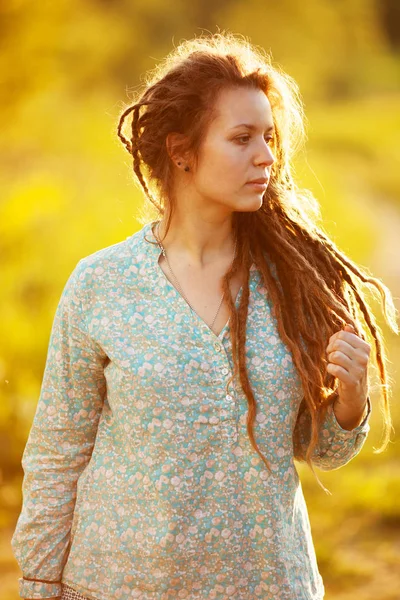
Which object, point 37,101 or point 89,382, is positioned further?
point 37,101

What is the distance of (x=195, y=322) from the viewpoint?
1.55 metres

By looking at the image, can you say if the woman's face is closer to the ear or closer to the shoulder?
the ear

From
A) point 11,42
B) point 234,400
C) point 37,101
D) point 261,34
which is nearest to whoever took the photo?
point 234,400

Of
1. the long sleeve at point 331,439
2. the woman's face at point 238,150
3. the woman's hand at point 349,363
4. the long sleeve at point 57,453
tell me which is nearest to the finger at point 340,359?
the woman's hand at point 349,363

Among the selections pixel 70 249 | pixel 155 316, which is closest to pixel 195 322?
pixel 155 316

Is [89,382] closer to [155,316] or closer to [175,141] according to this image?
[155,316]

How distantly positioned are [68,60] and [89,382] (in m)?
3.70

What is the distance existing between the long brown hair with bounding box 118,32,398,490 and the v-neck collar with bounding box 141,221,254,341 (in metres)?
0.03

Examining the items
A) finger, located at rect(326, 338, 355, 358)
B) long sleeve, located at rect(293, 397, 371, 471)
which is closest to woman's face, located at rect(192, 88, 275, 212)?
finger, located at rect(326, 338, 355, 358)

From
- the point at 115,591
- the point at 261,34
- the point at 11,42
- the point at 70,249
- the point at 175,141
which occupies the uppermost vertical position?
the point at 261,34

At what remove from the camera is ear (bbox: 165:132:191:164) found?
5.40 ft

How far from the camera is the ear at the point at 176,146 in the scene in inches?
64.8

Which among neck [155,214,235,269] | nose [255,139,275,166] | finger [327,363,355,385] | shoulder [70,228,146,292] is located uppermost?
nose [255,139,275,166]

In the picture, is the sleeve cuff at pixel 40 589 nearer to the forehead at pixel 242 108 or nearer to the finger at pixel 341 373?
the finger at pixel 341 373
